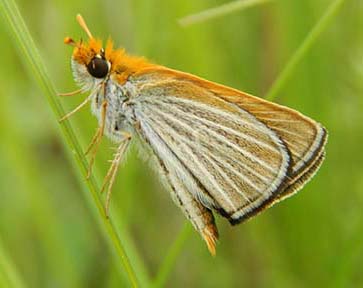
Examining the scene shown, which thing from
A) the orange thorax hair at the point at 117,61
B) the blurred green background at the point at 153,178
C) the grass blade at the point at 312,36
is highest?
the orange thorax hair at the point at 117,61

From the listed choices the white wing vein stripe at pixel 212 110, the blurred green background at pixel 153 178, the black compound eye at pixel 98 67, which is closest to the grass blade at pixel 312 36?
the white wing vein stripe at pixel 212 110

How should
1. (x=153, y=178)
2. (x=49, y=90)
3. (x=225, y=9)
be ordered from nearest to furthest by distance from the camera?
(x=49, y=90) → (x=225, y=9) → (x=153, y=178)

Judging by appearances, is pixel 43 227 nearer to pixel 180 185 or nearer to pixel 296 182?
pixel 180 185

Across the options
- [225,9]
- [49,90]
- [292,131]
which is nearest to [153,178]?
[225,9]

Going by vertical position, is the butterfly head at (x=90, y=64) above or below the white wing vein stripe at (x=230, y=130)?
above

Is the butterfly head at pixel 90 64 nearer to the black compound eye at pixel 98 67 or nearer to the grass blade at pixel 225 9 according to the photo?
the black compound eye at pixel 98 67

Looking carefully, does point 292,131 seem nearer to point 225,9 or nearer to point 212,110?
point 212,110

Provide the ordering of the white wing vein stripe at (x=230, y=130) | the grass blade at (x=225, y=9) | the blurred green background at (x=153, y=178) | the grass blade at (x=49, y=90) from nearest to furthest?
the grass blade at (x=49, y=90), the white wing vein stripe at (x=230, y=130), the grass blade at (x=225, y=9), the blurred green background at (x=153, y=178)
